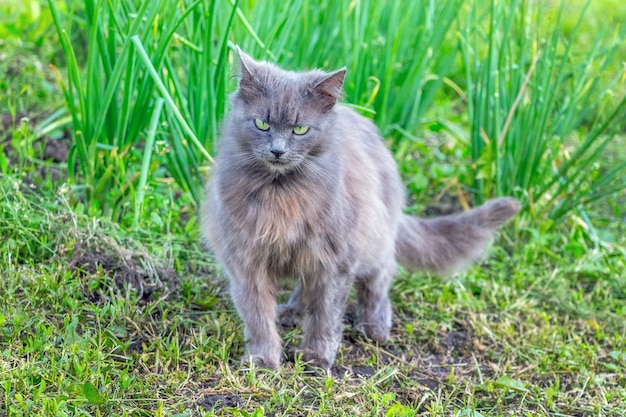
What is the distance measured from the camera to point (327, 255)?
299 cm

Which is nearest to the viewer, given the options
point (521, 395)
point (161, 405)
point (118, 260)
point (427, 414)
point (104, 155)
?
point (161, 405)

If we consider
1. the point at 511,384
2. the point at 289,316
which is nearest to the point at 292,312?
the point at 289,316

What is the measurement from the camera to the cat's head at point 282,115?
2.78 m

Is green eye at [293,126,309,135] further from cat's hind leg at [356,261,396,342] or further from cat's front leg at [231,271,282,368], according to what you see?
cat's hind leg at [356,261,396,342]

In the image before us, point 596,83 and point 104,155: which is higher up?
point 596,83

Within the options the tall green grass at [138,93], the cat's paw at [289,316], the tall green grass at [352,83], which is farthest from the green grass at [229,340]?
the tall green grass at [352,83]

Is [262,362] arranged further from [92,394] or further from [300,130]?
[300,130]

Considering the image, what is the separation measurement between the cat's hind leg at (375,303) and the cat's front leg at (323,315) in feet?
0.98

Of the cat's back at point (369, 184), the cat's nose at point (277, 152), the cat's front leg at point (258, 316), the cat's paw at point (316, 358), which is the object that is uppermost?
the cat's nose at point (277, 152)

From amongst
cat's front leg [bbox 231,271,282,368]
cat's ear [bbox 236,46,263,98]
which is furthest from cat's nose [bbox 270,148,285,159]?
cat's front leg [bbox 231,271,282,368]

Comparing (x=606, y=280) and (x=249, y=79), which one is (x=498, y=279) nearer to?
(x=606, y=280)

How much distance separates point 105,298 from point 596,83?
2734 millimetres

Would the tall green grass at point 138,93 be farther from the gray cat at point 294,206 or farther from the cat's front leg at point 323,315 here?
the cat's front leg at point 323,315

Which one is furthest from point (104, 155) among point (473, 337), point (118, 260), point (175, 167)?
point (473, 337)
